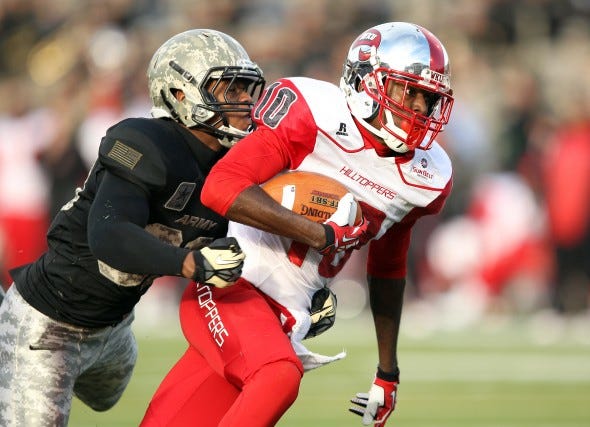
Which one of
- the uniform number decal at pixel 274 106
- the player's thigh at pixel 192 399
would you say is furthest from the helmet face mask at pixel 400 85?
the player's thigh at pixel 192 399

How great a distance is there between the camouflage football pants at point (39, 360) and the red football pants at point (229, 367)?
1.07ft

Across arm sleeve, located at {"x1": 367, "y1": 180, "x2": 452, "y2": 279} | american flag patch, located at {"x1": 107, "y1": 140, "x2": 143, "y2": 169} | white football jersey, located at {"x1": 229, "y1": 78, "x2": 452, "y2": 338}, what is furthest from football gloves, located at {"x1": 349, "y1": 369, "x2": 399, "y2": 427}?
american flag patch, located at {"x1": 107, "y1": 140, "x2": 143, "y2": 169}

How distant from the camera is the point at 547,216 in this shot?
12.2 metres

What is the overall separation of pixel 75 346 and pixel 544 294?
8.56m

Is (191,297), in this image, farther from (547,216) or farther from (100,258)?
(547,216)

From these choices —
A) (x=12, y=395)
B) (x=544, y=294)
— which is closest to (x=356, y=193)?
(x=12, y=395)

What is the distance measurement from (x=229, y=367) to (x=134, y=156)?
0.75 meters

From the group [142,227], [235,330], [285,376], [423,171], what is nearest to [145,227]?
[142,227]

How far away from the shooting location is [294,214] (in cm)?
421

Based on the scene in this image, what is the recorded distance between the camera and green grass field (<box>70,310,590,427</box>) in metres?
6.79

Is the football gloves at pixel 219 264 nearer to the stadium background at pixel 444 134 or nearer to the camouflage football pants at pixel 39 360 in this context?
the camouflage football pants at pixel 39 360

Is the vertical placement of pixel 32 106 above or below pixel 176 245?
above

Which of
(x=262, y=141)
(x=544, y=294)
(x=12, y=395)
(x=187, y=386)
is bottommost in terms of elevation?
(x=12, y=395)

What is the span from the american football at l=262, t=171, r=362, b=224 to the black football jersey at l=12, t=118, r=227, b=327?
29 centimetres
